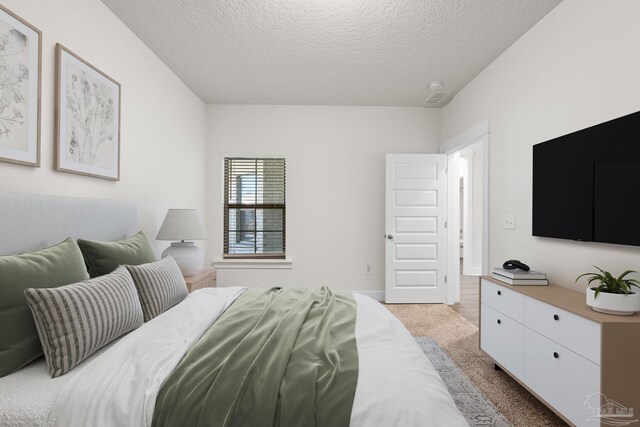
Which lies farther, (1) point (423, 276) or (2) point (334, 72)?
(1) point (423, 276)

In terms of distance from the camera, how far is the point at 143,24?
8.59 ft

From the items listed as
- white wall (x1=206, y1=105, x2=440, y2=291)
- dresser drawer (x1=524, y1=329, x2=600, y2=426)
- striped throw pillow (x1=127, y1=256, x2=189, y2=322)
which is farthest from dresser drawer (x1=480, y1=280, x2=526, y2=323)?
striped throw pillow (x1=127, y1=256, x2=189, y2=322)

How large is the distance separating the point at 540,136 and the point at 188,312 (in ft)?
9.03

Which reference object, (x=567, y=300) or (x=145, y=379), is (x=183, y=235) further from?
(x=567, y=300)

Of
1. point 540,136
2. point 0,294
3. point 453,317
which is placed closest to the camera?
point 0,294

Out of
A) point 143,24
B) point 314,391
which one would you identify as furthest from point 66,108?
point 314,391

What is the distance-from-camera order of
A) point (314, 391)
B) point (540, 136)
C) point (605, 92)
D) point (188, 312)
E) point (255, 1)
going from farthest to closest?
1. point (540, 136)
2. point (255, 1)
3. point (605, 92)
4. point (188, 312)
5. point (314, 391)

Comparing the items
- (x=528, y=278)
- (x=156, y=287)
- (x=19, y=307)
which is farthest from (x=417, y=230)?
(x=19, y=307)

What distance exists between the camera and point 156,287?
1903 mm

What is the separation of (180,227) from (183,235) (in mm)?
81

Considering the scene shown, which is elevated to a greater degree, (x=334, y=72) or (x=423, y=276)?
(x=334, y=72)

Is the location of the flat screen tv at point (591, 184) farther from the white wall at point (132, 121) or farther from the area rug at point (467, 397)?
the white wall at point (132, 121)

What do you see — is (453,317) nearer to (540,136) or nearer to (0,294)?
(540,136)

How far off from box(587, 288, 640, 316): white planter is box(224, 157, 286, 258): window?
11.5ft
